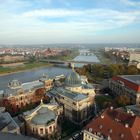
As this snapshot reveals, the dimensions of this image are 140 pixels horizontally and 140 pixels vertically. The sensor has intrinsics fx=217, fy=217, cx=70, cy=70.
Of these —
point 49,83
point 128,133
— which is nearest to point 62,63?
point 49,83

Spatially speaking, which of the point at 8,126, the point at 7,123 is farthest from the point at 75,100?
the point at 8,126

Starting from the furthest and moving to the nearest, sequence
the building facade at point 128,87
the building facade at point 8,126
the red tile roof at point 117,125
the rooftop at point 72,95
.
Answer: the building facade at point 128,87, the rooftop at point 72,95, the building facade at point 8,126, the red tile roof at point 117,125

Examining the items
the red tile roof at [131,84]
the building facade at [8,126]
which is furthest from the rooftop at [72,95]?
the red tile roof at [131,84]

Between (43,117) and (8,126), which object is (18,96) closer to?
(43,117)

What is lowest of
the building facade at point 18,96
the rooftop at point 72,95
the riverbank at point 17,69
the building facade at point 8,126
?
the riverbank at point 17,69

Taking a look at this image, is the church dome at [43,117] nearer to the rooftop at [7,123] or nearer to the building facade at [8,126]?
the building facade at [8,126]

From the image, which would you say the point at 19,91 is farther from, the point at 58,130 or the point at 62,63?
the point at 62,63
